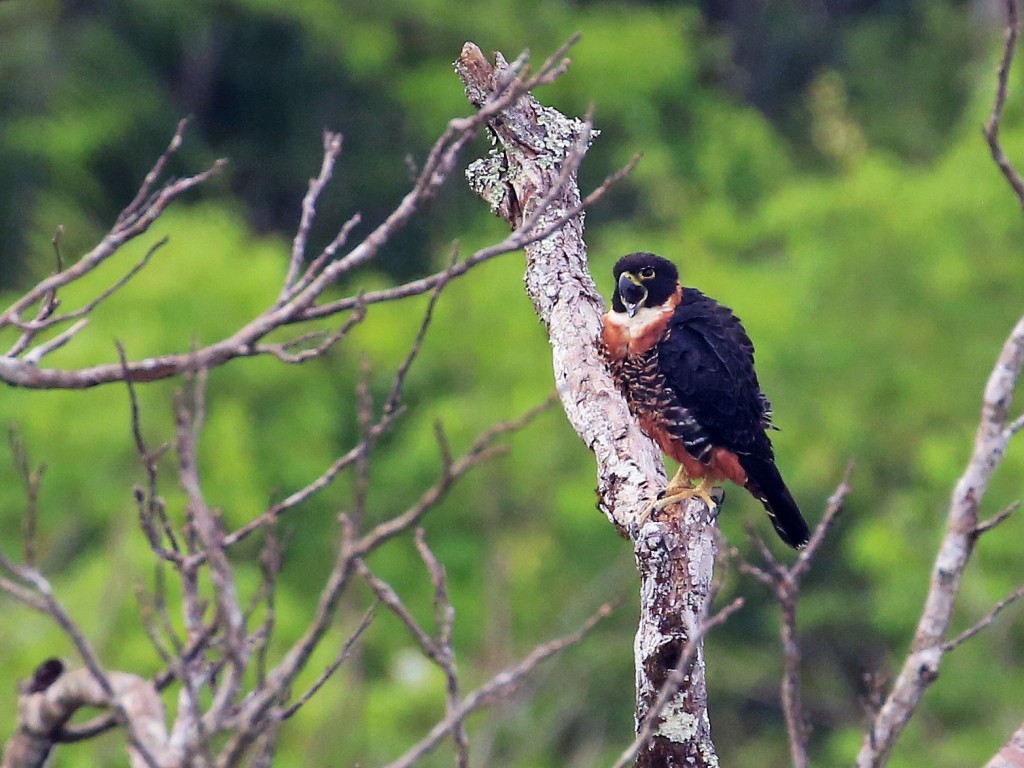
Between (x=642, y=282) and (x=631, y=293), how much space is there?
75 mm

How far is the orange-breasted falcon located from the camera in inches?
193

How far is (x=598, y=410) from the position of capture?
429 cm

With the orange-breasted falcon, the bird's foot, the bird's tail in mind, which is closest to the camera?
the bird's foot

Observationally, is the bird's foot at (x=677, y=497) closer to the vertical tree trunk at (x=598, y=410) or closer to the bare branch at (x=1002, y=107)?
the vertical tree trunk at (x=598, y=410)

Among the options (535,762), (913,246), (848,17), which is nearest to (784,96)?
(848,17)

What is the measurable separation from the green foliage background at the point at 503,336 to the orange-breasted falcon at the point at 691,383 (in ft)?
17.7

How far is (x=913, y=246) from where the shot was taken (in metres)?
17.8

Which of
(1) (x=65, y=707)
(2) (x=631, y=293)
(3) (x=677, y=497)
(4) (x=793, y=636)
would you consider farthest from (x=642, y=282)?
(1) (x=65, y=707)

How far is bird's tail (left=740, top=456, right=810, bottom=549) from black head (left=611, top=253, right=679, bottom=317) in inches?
21.9

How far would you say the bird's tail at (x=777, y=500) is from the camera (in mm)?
5012

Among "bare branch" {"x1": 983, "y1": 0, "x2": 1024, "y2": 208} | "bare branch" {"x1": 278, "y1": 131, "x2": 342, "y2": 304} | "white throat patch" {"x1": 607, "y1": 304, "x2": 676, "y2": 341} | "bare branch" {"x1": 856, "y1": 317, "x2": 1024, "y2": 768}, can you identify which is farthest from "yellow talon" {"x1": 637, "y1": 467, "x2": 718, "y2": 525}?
"bare branch" {"x1": 983, "y1": 0, "x2": 1024, "y2": 208}

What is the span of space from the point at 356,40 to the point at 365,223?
414cm

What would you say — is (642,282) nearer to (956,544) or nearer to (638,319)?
(638,319)

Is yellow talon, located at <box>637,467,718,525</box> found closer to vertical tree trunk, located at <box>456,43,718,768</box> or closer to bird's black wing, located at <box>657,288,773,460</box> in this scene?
vertical tree trunk, located at <box>456,43,718,768</box>
